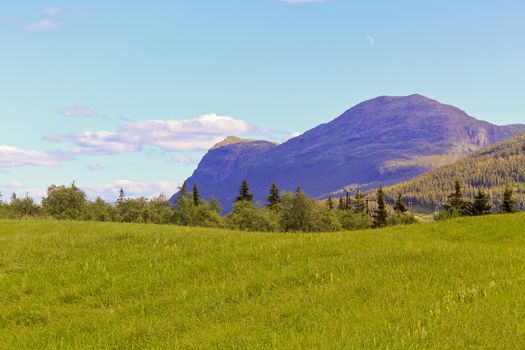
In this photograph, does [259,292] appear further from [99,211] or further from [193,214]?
[99,211]

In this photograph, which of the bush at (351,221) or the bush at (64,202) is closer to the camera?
the bush at (64,202)

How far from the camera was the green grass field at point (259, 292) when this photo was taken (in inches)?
352

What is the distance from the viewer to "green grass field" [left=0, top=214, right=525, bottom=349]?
352 inches

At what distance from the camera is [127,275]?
14102 millimetres

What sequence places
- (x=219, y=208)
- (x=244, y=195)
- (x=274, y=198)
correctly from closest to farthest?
1. (x=244, y=195)
2. (x=274, y=198)
3. (x=219, y=208)

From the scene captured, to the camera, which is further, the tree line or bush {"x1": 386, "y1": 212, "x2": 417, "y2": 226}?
bush {"x1": 386, "y1": 212, "x2": 417, "y2": 226}

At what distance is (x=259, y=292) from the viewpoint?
12.2 m

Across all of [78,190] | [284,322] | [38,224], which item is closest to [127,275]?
[284,322]

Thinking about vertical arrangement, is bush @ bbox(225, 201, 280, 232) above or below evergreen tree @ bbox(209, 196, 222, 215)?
below

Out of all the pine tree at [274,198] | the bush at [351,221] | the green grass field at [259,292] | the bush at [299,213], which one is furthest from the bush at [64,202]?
the green grass field at [259,292]

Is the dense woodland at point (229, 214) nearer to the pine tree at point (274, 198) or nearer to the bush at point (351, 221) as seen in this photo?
the pine tree at point (274, 198)

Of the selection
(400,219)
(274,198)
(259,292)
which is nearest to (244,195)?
(274,198)

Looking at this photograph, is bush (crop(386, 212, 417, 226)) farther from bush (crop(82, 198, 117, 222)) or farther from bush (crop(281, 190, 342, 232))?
bush (crop(82, 198, 117, 222))

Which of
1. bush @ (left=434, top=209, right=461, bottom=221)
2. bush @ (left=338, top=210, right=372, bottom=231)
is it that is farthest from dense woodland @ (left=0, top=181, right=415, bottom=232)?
bush @ (left=434, top=209, right=461, bottom=221)
